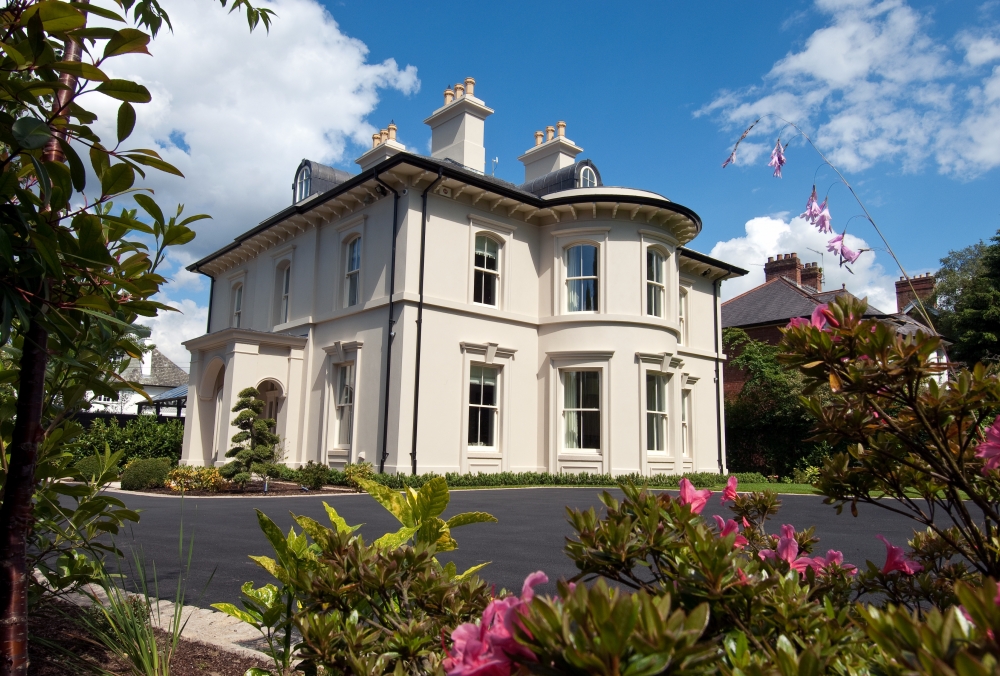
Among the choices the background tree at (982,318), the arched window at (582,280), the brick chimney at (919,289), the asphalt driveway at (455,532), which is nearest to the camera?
the asphalt driveway at (455,532)

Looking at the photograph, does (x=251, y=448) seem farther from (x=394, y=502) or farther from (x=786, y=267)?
(x=786, y=267)

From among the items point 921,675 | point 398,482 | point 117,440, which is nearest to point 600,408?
point 398,482

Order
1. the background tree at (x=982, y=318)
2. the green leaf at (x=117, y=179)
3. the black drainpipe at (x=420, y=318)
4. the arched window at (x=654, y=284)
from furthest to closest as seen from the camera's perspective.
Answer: the background tree at (x=982, y=318) → the arched window at (x=654, y=284) → the black drainpipe at (x=420, y=318) → the green leaf at (x=117, y=179)

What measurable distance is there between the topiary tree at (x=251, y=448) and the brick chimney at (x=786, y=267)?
83.1 ft

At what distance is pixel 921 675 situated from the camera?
799 millimetres

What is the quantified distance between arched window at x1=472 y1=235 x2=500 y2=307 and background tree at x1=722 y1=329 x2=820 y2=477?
11911 millimetres

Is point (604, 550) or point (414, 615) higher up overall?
point (604, 550)

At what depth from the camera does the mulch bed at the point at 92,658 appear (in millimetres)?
3029

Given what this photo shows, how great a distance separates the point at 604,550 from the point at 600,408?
16220mm

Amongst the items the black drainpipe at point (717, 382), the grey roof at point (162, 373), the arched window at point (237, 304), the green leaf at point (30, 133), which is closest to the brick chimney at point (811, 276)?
the black drainpipe at point (717, 382)

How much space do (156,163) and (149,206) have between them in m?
0.25

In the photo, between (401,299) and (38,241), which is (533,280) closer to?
(401,299)

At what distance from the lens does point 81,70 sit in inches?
66.8

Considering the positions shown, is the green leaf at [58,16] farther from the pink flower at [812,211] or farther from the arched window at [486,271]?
the arched window at [486,271]
